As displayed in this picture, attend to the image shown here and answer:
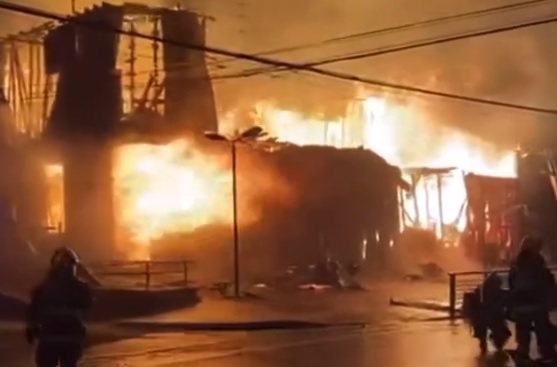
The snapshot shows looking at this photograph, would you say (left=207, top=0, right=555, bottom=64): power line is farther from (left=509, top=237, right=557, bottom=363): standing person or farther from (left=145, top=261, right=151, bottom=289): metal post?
(left=509, top=237, right=557, bottom=363): standing person

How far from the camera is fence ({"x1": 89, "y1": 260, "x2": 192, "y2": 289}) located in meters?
12.6

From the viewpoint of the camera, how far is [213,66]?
1420cm

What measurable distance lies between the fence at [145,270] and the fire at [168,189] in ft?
1.54

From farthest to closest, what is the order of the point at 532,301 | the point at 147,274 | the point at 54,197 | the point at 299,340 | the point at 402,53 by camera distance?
the point at 402,53 < the point at 54,197 < the point at 147,274 < the point at 299,340 < the point at 532,301

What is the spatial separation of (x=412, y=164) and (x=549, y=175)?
7.89 ft

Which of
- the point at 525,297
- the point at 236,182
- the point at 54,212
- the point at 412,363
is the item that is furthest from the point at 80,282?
the point at 236,182

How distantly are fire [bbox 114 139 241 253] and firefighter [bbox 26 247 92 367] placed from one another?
15.7 feet

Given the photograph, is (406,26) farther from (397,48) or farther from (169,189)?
(169,189)

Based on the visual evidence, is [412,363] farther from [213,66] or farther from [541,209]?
[541,209]

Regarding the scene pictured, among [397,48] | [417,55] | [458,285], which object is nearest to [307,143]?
[397,48]

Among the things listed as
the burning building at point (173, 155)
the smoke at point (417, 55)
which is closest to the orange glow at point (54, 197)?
the burning building at point (173, 155)

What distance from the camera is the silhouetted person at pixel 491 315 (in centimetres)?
1046

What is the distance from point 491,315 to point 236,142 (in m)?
5.02

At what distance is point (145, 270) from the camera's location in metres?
12.8
